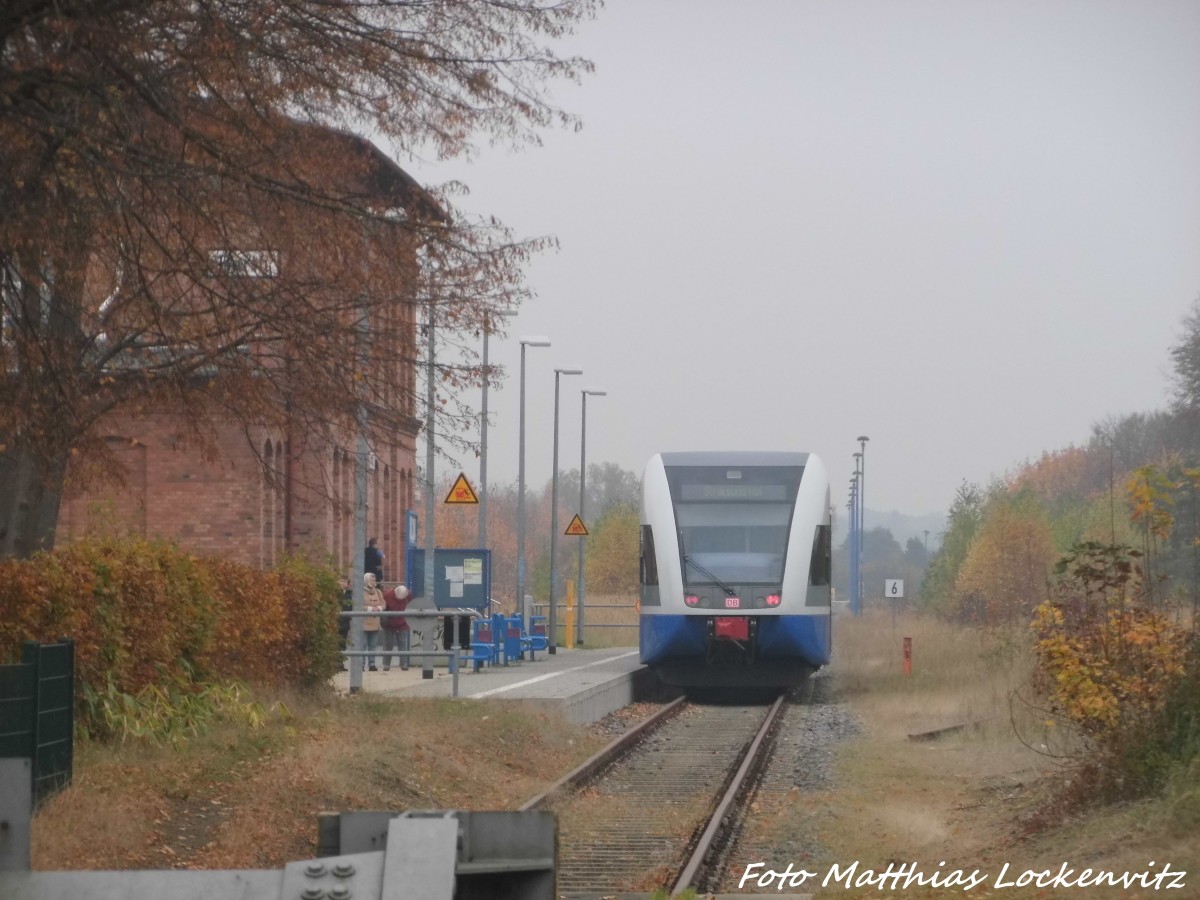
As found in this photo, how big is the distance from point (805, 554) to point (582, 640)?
2121cm

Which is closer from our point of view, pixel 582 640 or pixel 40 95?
pixel 40 95

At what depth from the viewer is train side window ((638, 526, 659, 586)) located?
73.2 feet

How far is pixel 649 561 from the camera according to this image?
73.5 ft

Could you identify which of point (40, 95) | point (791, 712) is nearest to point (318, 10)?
point (40, 95)

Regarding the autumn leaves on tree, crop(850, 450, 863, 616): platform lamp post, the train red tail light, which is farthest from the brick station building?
crop(850, 450, 863, 616): platform lamp post

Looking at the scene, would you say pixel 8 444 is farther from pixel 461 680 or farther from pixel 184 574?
pixel 461 680

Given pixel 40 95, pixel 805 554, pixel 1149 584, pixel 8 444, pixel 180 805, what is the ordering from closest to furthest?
pixel 40 95 < pixel 180 805 < pixel 1149 584 < pixel 8 444 < pixel 805 554

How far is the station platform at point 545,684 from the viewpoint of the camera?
62.3 feet

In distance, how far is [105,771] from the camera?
10.1 meters

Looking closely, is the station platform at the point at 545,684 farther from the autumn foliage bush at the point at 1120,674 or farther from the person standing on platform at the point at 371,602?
the autumn foliage bush at the point at 1120,674

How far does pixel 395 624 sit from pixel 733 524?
6322 millimetres

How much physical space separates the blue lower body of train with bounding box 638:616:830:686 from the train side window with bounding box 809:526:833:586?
554mm

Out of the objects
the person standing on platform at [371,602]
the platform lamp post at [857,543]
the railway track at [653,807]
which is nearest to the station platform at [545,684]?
the person standing on platform at [371,602]

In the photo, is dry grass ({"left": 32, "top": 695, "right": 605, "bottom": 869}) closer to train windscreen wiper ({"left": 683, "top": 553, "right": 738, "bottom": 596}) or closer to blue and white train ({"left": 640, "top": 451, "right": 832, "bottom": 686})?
blue and white train ({"left": 640, "top": 451, "right": 832, "bottom": 686})
